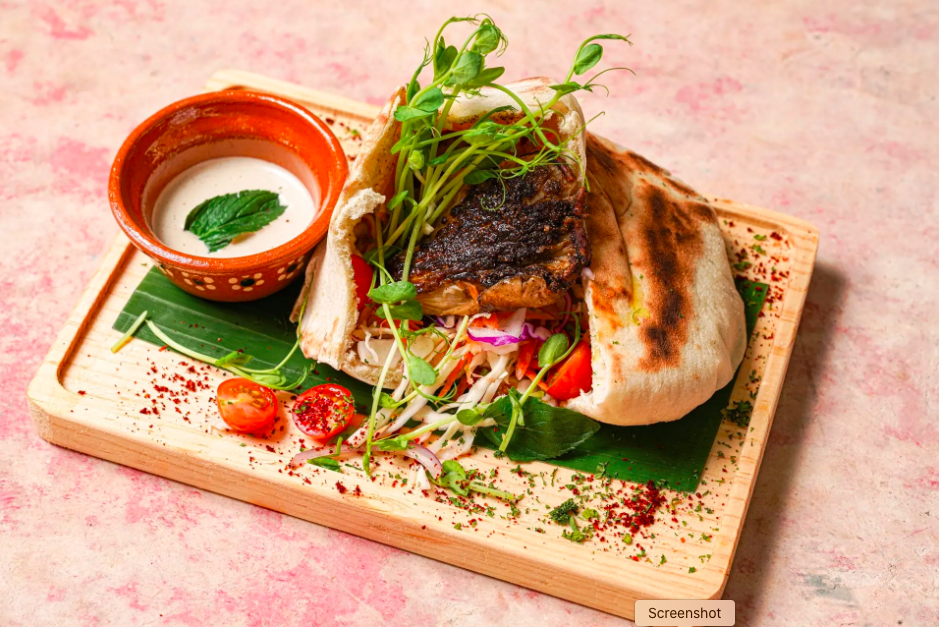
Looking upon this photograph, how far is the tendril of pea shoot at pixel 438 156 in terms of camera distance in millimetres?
4043

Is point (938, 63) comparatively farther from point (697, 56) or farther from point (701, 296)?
point (701, 296)

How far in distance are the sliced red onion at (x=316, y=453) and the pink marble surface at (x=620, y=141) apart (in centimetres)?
37

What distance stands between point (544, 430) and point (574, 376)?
27cm

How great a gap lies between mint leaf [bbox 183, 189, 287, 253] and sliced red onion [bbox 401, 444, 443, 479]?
1264 millimetres

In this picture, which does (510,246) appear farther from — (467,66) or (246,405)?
(246,405)

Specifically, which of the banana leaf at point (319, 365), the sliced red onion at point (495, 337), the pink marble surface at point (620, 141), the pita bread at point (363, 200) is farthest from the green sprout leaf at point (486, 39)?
the pink marble surface at point (620, 141)

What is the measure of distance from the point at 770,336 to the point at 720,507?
0.94 m

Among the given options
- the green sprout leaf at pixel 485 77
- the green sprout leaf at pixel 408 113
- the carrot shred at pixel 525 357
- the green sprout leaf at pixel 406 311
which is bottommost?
the carrot shred at pixel 525 357

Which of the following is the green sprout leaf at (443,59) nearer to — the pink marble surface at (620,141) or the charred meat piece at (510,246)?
the charred meat piece at (510,246)

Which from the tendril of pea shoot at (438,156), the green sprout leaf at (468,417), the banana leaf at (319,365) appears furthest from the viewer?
the banana leaf at (319,365)

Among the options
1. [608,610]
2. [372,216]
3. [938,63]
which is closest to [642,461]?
[608,610]

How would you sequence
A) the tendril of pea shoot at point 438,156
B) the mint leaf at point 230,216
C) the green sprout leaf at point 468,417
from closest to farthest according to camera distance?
the tendril of pea shoot at point 438,156, the green sprout leaf at point 468,417, the mint leaf at point 230,216

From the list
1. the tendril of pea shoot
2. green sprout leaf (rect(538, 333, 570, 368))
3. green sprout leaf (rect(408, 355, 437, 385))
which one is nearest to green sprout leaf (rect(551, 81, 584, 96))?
the tendril of pea shoot

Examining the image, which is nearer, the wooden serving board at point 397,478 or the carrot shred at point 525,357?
the wooden serving board at point 397,478
